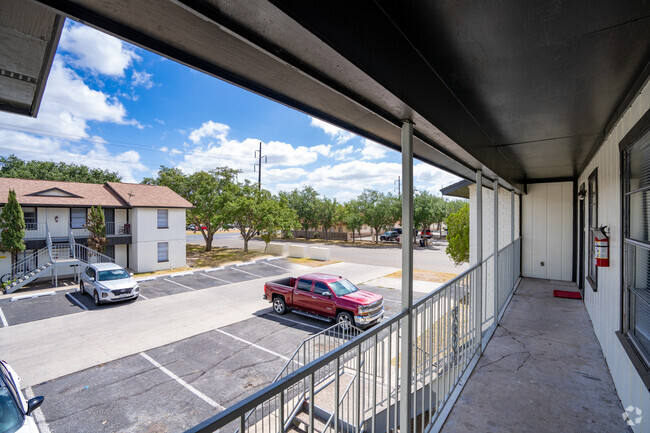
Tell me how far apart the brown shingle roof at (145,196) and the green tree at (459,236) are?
1240cm

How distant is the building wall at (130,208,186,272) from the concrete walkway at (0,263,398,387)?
544 centimetres

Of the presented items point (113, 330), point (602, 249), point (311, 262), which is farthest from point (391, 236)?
point (602, 249)

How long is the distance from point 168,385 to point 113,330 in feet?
10.8

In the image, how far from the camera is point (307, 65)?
1062 millimetres

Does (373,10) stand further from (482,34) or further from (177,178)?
(177,178)

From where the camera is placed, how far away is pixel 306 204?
27.9m

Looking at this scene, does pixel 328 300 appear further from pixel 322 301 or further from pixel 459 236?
pixel 459 236

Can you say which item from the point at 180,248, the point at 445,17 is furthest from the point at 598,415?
the point at 180,248

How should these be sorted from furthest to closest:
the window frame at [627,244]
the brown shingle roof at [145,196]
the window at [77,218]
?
the brown shingle roof at [145,196] < the window at [77,218] < the window frame at [627,244]

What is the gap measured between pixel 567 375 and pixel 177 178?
78.6 feet

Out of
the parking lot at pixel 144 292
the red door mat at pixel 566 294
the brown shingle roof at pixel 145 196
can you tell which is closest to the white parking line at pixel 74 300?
the parking lot at pixel 144 292

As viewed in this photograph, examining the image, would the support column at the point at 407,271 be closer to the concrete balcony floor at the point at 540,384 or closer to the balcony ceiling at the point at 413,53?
the balcony ceiling at the point at 413,53
